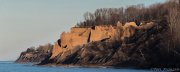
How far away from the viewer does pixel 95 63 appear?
132 meters

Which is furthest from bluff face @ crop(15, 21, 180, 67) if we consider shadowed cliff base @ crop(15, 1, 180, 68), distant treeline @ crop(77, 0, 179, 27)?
distant treeline @ crop(77, 0, 179, 27)

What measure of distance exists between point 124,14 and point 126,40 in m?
42.3

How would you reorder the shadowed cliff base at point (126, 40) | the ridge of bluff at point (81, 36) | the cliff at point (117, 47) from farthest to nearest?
the ridge of bluff at point (81, 36) < the cliff at point (117, 47) < the shadowed cliff base at point (126, 40)

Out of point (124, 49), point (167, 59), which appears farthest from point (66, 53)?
point (167, 59)

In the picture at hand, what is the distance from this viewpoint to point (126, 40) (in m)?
133

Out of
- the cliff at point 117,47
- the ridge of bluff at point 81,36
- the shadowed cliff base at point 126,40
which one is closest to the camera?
the shadowed cliff base at point 126,40

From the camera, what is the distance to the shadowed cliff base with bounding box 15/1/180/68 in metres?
104

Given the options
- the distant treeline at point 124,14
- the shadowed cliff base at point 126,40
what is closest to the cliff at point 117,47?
the shadowed cliff base at point 126,40

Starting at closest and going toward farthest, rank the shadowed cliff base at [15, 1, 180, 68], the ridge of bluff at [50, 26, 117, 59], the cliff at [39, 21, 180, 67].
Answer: the shadowed cliff base at [15, 1, 180, 68] → the cliff at [39, 21, 180, 67] → the ridge of bluff at [50, 26, 117, 59]

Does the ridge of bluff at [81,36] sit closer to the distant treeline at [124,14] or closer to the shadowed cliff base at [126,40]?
the shadowed cliff base at [126,40]

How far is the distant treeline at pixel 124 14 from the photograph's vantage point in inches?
6186

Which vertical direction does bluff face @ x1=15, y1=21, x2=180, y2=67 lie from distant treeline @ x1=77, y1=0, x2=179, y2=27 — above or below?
below

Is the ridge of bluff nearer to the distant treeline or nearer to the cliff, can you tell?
the cliff

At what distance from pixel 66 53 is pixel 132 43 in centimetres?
3054
